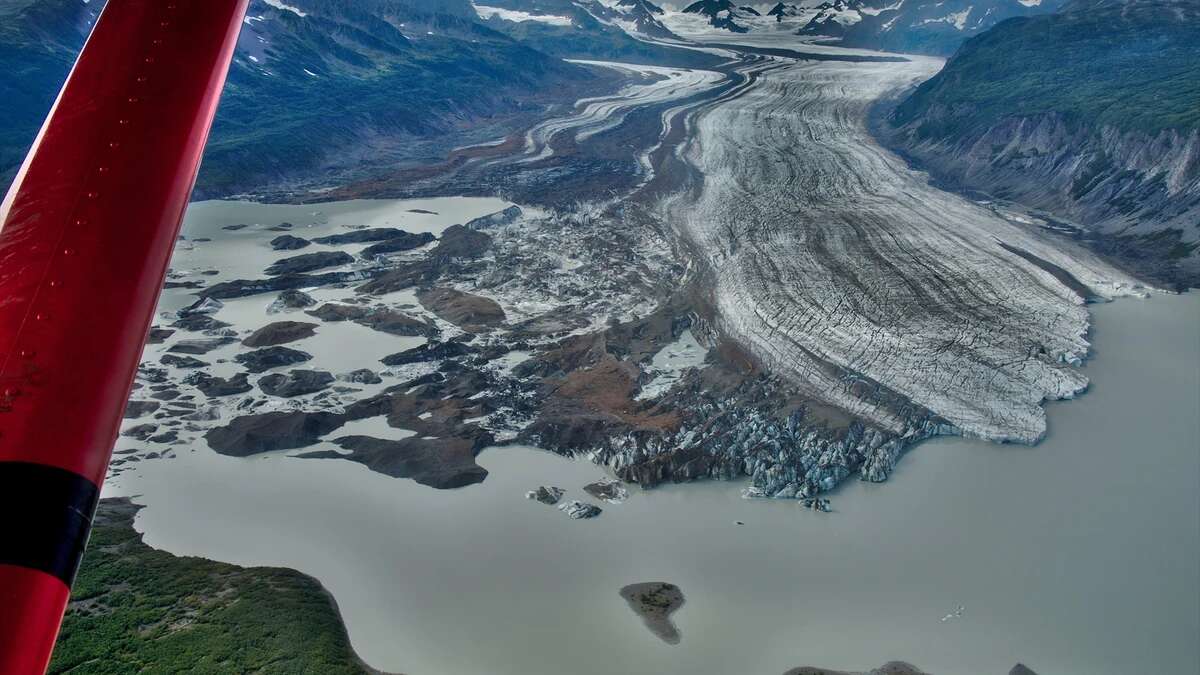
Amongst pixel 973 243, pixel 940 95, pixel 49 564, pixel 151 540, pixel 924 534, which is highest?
pixel 49 564

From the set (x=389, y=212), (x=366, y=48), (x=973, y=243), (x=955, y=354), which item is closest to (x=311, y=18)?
(x=366, y=48)

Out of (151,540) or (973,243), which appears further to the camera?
(973,243)

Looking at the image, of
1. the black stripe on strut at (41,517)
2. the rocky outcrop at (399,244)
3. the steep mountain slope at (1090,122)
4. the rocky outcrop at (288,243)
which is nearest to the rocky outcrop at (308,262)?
the rocky outcrop at (399,244)

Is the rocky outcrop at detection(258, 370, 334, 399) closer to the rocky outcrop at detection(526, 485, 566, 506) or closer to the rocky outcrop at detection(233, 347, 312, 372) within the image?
the rocky outcrop at detection(233, 347, 312, 372)

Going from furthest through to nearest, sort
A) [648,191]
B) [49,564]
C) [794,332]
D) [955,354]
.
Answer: [648,191] < [794,332] < [955,354] < [49,564]

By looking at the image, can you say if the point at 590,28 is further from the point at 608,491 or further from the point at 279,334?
the point at 608,491

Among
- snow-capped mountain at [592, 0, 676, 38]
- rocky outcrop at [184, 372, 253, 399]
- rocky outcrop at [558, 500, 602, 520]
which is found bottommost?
snow-capped mountain at [592, 0, 676, 38]

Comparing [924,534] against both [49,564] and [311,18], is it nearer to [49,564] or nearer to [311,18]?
[49,564]

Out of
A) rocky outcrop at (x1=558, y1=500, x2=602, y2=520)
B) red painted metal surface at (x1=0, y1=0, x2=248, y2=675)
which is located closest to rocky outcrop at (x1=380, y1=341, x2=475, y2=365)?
rocky outcrop at (x1=558, y1=500, x2=602, y2=520)
